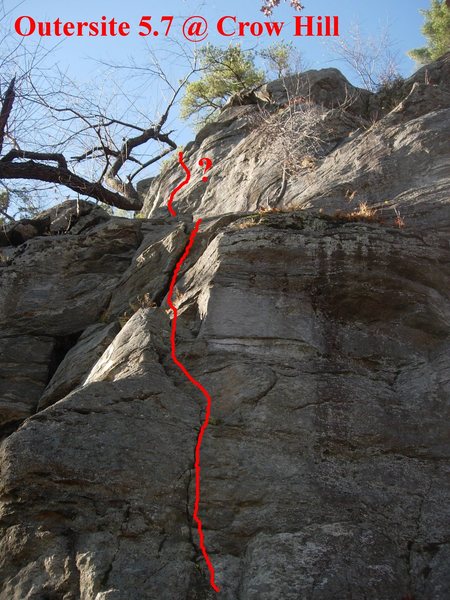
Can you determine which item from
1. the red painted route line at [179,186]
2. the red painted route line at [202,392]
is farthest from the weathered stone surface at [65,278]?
the red painted route line at [179,186]

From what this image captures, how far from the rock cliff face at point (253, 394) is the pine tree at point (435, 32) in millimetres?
15767

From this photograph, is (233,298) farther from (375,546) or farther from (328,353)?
(375,546)

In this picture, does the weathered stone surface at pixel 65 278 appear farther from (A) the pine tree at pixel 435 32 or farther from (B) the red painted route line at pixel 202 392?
(A) the pine tree at pixel 435 32

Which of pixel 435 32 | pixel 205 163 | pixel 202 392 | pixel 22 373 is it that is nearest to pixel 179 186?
pixel 205 163

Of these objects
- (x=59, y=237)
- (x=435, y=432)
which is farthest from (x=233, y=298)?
(x=59, y=237)

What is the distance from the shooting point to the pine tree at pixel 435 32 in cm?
2717

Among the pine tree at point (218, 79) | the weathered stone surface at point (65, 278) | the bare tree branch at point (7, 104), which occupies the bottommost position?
the weathered stone surface at point (65, 278)

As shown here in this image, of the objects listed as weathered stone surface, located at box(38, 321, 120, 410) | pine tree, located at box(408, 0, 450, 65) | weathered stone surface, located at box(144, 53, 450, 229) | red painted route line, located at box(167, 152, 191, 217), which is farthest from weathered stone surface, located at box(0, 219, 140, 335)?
pine tree, located at box(408, 0, 450, 65)

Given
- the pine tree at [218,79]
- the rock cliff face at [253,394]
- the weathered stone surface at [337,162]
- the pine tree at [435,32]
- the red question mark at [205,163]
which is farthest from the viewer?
the pine tree at [435,32]

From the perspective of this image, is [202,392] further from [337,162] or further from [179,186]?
[179,186]

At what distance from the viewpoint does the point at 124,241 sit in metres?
12.6

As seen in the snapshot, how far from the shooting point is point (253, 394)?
7992 mm

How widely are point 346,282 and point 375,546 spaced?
11.0ft

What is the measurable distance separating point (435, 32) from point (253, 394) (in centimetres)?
2439
